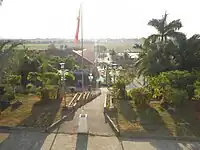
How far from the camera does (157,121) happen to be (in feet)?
45.9

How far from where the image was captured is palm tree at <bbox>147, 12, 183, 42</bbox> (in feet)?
80.3

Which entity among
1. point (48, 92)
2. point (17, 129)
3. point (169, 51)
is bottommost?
point (17, 129)

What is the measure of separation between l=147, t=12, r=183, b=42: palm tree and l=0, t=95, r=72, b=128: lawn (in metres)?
11.7

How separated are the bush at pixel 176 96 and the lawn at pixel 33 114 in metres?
6.01

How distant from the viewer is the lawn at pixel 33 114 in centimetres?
1354

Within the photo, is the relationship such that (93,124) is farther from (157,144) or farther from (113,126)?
(157,144)

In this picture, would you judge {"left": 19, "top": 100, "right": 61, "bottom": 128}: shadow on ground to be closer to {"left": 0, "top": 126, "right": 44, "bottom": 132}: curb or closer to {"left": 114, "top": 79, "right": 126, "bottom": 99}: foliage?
{"left": 0, "top": 126, "right": 44, "bottom": 132}: curb

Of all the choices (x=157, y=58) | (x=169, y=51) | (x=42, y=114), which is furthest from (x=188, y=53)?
(x=42, y=114)

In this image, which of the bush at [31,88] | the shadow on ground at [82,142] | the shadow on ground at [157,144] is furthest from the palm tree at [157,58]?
the shadow on ground at [82,142]

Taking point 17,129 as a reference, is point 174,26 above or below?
above

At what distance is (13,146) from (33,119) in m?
3.14

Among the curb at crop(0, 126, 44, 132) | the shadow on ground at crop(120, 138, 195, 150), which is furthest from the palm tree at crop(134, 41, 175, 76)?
the curb at crop(0, 126, 44, 132)

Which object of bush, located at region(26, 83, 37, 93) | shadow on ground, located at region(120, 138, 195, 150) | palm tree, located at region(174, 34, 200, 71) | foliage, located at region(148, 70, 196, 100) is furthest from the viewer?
palm tree, located at region(174, 34, 200, 71)

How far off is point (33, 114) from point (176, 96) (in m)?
7.71
